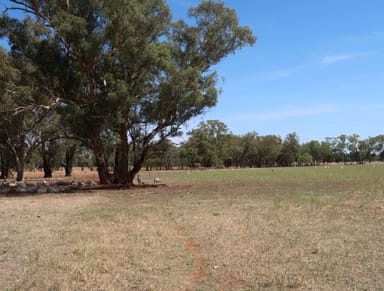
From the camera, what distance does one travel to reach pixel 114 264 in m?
6.74

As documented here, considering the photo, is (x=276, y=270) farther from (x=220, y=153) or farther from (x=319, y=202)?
(x=220, y=153)

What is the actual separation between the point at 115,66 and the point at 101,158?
22.0ft

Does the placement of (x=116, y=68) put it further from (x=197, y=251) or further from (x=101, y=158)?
(x=197, y=251)

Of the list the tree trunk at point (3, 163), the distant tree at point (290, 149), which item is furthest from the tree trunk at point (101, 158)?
the distant tree at point (290, 149)

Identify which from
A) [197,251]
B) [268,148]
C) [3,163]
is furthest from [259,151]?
[197,251]

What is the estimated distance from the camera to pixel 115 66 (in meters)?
26.2

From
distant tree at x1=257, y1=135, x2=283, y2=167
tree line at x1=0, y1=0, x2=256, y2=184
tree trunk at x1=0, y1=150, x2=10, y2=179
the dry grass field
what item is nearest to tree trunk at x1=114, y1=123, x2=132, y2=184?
tree line at x1=0, y1=0, x2=256, y2=184

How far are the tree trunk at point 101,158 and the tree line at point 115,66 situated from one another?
2.9 inches

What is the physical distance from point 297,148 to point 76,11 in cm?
11595

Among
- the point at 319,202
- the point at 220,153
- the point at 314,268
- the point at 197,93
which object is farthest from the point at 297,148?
the point at 314,268

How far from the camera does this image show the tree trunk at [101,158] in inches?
1074

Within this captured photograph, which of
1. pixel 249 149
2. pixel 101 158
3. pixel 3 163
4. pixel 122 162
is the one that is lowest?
pixel 122 162

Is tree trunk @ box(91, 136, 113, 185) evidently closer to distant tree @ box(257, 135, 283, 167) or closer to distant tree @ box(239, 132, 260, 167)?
distant tree @ box(239, 132, 260, 167)

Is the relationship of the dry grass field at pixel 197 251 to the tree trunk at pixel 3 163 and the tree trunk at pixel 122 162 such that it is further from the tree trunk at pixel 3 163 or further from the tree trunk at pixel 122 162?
the tree trunk at pixel 3 163
